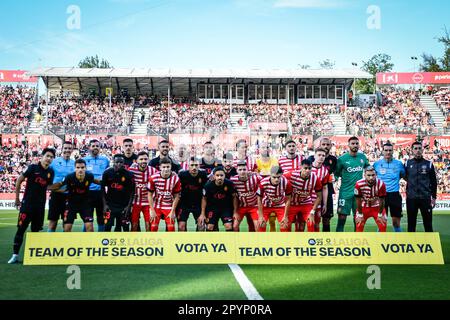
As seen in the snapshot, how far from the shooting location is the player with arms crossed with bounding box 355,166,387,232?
10.1 m

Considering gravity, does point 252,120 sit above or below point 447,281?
above

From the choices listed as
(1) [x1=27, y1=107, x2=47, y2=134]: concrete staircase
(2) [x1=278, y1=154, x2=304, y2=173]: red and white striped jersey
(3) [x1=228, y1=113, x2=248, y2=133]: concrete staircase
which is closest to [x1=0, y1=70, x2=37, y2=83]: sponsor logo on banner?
(1) [x1=27, y1=107, x2=47, y2=134]: concrete staircase

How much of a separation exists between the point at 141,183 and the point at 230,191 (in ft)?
6.19

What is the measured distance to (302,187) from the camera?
10.1 metres

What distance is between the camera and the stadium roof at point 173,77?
37.3m

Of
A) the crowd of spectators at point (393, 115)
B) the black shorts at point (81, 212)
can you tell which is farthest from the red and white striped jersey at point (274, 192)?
the crowd of spectators at point (393, 115)

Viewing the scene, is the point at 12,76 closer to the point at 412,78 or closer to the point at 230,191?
the point at 412,78

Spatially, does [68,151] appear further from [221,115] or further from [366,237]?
[221,115]

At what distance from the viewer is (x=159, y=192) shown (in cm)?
997

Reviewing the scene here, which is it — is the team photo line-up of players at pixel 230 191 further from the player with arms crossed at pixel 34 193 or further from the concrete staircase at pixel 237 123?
the concrete staircase at pixel 237 123

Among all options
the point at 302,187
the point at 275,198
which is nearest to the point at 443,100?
the point at 302,187

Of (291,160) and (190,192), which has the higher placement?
(291,160)
